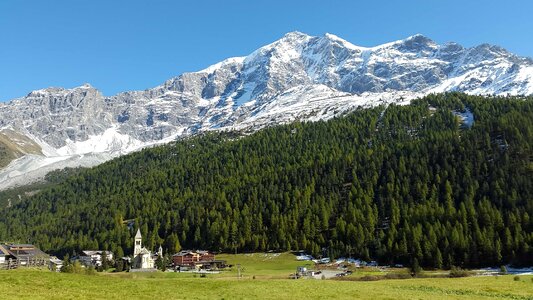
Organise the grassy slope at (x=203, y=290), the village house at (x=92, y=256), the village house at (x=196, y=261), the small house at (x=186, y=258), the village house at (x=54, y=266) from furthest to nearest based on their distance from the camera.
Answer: the village house at (x=92, y=256) → the small house at (x=186, y=258) → the village house at (x=196, y=261) → the village house at (x=54, y=266) → the grassy slope at (x=203, y=290)

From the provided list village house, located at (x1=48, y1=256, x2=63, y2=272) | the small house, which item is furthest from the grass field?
the small house

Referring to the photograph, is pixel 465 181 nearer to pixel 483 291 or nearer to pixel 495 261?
pixel 495 261

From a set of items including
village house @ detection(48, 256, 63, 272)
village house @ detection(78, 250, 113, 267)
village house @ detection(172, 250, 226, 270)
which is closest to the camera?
village house @ detection(48, 256, 63, 272)

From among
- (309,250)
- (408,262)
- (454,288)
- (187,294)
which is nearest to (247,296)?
(187,294)

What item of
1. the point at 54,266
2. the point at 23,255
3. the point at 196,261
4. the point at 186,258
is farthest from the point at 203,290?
the point at 186,258

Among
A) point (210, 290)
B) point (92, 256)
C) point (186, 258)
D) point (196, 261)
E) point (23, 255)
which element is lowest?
point (210, 290)

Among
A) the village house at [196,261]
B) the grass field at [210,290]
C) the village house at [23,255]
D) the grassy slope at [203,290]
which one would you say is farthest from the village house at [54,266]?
the grass field at [210,290]

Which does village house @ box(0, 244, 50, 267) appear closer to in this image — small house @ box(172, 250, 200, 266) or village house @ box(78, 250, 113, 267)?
village house @ box(78, 250, 113, 267)

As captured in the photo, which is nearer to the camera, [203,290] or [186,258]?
[203,290]

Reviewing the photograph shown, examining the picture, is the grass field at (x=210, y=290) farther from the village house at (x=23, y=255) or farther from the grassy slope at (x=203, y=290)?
the village house at (x=23, y=255)

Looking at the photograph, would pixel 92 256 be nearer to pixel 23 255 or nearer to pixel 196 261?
pixel 23 255

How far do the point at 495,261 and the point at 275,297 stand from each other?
106 meters

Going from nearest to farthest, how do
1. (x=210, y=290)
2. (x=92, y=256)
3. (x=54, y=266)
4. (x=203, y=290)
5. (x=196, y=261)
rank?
(x=203, y=290) → (x=210, y=290) → (x=54, y=266) → (x=196, y=261) → (x=92, y=256)

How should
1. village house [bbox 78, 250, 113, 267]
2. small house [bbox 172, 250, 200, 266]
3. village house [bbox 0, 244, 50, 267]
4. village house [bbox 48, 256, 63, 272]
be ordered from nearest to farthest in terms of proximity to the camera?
village house [bbox 0, 244, 50, 267] < village house [bbox 48, 256, 63, 272] < small house [bbox 172, 250, 200, 266] < village house [bbox 78, 250, 113, 267]
